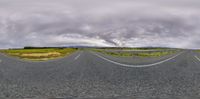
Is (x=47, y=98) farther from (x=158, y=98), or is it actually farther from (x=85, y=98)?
(x=158, y=98)

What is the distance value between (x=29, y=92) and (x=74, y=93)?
1.19m

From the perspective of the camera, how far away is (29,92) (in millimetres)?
7609

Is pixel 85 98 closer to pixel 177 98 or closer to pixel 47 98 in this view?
pixel 47 98

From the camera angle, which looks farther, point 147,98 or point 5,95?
point 5,95

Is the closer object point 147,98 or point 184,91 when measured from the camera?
point 147,98

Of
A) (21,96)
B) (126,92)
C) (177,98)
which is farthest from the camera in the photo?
(126,92)

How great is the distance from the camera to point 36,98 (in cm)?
655

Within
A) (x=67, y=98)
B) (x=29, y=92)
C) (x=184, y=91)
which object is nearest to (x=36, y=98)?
(x=67, y=98)

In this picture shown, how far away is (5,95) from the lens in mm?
7078

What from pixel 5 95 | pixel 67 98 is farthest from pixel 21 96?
pixel 67 98

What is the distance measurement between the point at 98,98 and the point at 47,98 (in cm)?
109

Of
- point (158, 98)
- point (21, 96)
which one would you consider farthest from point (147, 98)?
point (21, 96)

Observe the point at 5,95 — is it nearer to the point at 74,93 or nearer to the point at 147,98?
the point at 74,93

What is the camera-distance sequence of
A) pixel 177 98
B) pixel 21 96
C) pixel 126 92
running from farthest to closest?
1. pixel 126 92
2. pixel 21 96
3. pixel 177 98
